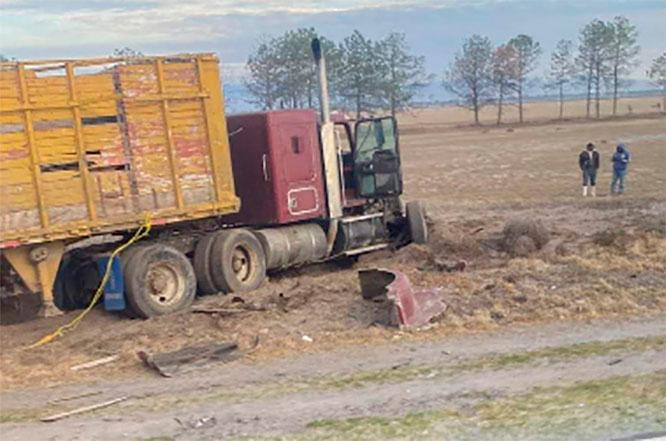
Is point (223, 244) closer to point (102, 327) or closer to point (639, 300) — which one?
point (102, 327)

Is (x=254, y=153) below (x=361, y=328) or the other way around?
the other way around

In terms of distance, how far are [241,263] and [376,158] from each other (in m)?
3.58

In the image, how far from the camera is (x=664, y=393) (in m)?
7.97

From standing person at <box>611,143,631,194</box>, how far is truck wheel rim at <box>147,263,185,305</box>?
16.9 metres

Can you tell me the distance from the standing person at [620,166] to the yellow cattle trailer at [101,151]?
15973 millimetres

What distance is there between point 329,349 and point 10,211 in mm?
4294

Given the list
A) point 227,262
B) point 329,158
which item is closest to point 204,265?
point 227,262

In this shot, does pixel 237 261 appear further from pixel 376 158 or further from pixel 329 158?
pixel 376 158

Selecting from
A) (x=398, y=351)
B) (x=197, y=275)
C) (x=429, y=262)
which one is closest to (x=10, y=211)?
(x=197, y=275)

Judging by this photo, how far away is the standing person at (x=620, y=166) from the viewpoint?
87.9 feet

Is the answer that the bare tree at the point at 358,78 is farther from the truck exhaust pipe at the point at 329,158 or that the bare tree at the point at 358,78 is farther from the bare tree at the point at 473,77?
the truck exhaust pipe at the point at 329,158

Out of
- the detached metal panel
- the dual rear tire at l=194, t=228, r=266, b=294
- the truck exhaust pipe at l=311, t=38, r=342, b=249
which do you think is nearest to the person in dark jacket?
the truck exhaust pipe at l=311, t=38, r=342, b=249

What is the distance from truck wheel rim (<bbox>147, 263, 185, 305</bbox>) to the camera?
13.2 meters

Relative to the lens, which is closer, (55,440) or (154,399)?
(55,440)
